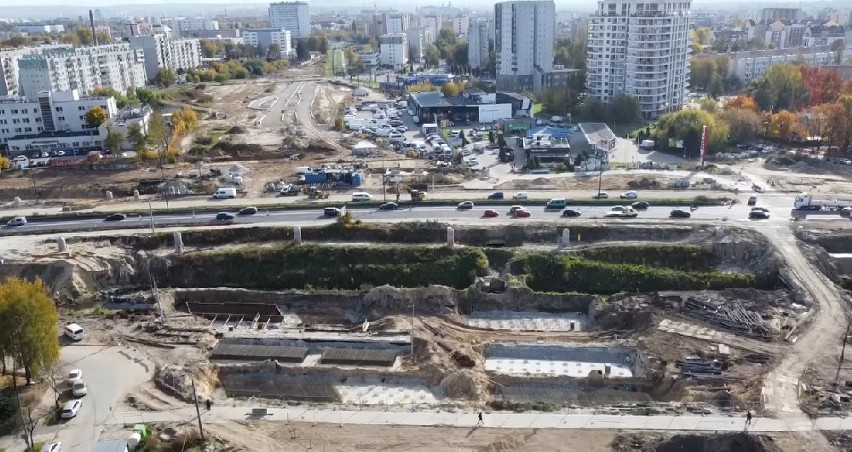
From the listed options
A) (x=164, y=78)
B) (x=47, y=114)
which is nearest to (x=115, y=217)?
(x=47, y=114)

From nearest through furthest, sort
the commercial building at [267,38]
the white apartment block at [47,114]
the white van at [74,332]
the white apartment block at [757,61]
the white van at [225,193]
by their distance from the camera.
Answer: the white van at [74,332]
the white van at [225,193]
the white apartment block at [47,114]
the white apartment block at [757,61]
the commercial building at [267,38]

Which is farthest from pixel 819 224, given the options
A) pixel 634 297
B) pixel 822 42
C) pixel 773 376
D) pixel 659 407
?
pixel 822 42

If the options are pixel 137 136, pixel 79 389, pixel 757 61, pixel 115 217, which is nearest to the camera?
pixel 79 389

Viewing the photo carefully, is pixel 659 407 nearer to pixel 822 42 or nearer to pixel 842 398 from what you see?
pixel 842 398

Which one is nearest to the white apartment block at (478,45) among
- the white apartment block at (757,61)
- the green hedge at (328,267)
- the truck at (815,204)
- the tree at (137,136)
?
the white apartment block at (757,61)

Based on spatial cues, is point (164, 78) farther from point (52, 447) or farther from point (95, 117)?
point (52, 447)

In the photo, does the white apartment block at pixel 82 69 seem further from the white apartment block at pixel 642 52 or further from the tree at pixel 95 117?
the white apartment block at pixel 642 52
